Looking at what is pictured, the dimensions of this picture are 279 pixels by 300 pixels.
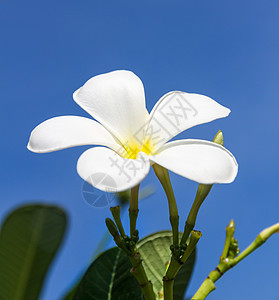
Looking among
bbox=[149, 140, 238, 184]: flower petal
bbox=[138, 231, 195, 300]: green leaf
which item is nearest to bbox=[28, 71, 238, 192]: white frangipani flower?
bbox=[149, 140, 238, 184]: flower petal

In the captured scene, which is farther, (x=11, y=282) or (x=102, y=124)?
(x=102, y=124)

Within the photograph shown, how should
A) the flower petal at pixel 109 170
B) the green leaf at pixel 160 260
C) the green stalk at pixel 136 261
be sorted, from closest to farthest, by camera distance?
the flower petal at pixel 109 170 < the green stalk at pixel 136 261 < the green leaf at pixel 160 260

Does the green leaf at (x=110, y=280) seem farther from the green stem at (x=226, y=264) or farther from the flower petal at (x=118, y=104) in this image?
the flower petal at (x=118, y=104)

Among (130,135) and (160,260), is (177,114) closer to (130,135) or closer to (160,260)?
(130,135)

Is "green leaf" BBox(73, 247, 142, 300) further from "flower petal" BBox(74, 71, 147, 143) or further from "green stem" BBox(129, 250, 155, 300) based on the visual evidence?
"flower petal" BBox(74, 71, 147, 143)

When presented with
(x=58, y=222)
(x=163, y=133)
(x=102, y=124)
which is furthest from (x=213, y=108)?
(x=58, y=222)

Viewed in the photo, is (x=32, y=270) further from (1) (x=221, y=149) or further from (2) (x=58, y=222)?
(1) (x=221, y=149)

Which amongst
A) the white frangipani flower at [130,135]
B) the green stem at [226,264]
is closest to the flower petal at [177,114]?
the white frangipani flower at [130,135]
